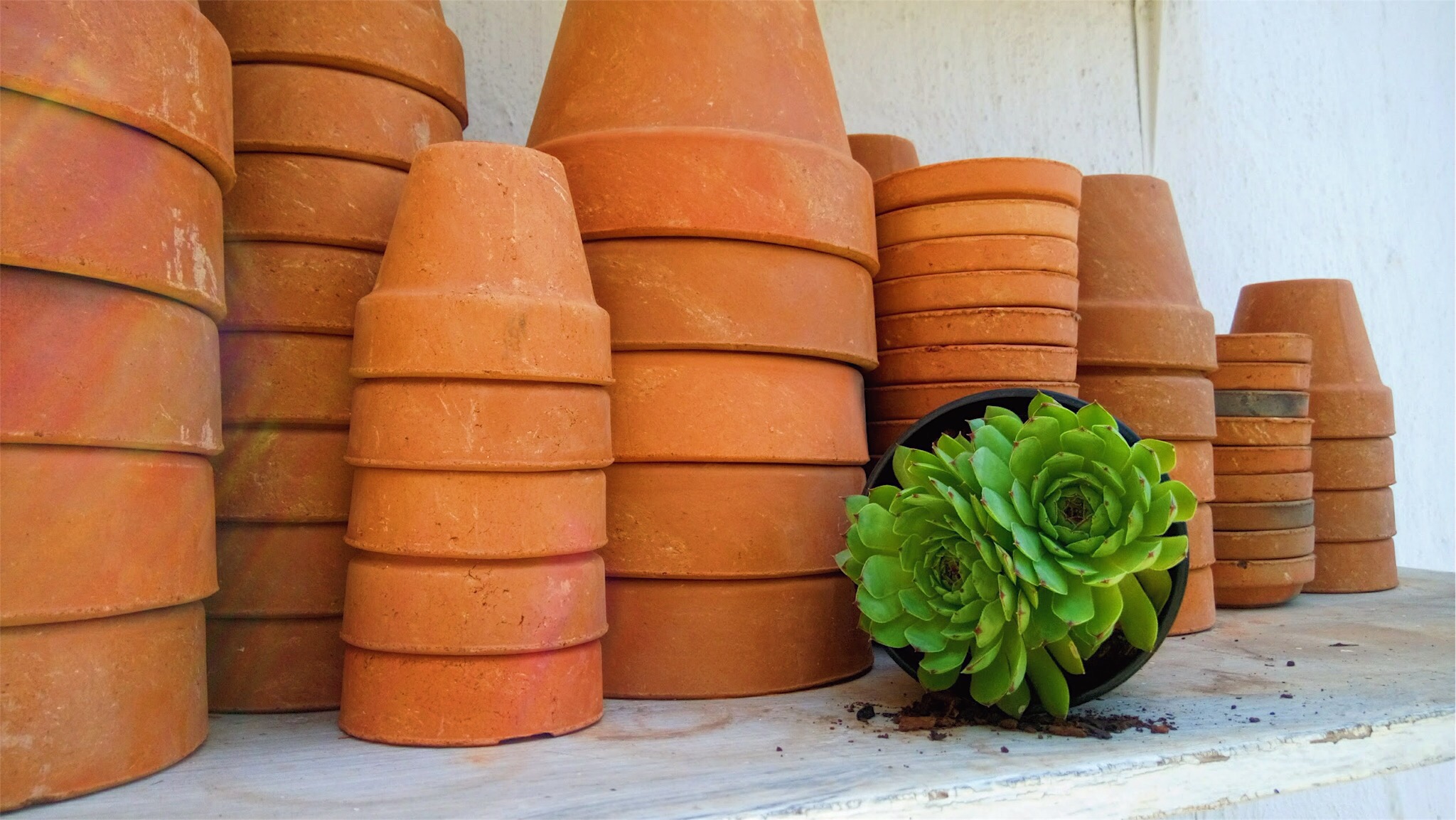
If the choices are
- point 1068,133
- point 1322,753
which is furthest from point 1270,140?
point 1322,753

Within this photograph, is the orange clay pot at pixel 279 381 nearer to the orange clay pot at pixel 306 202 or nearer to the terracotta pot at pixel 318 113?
the orange clay pot at pixel 306 202

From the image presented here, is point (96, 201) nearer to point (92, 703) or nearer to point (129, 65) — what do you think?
point (129, 65)

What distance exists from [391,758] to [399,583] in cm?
16

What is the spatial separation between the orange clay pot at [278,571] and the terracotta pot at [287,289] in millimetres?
223

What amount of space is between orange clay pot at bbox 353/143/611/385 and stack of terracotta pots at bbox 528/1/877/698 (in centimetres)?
14

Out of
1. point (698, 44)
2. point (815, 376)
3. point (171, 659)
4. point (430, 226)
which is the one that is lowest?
point (171, 659)

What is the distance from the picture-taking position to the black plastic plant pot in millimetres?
1181

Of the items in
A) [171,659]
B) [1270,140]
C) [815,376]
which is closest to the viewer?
[171,659]

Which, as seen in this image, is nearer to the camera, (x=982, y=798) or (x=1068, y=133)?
(x=982, y=798)

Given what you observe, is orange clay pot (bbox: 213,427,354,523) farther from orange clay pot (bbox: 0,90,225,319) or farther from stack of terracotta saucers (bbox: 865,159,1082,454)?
stack of terracotta saucers (bbox: 865,159,1082,454)

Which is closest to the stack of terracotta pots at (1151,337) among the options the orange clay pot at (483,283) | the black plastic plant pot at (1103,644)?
the black plastic plant pot at (1103,644)

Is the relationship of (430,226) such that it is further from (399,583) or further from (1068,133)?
(1068,133)

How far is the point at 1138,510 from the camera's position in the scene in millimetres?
1032

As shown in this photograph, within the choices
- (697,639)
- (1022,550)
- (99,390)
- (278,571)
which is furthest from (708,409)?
(99,390)
